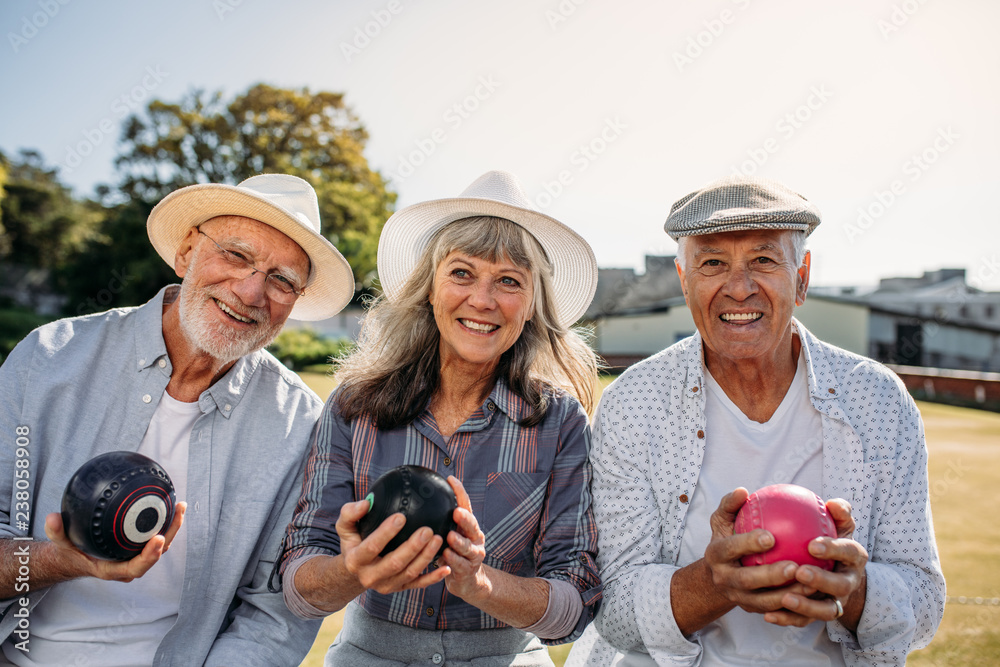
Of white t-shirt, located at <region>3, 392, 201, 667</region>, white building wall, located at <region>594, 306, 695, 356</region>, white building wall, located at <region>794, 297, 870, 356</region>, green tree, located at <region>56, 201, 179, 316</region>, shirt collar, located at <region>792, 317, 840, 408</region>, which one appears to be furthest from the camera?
white building wall, located at <region>794, 297, 870, 356</region>

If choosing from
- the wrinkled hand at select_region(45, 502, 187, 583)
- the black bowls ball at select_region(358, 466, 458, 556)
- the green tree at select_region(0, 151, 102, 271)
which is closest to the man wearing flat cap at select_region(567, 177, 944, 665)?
the black bowls ball at select_region(358, 466, 458, 556)

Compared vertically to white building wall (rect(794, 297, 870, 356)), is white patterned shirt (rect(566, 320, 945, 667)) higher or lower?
lower

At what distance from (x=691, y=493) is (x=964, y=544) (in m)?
6.89

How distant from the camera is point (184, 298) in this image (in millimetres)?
3289

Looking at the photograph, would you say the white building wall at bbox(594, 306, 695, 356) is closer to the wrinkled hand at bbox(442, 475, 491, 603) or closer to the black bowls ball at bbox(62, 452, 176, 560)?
the wrinkled hand at bbox(442, 475, 491, 603)

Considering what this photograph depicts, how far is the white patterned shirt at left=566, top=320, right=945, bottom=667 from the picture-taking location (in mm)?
2660

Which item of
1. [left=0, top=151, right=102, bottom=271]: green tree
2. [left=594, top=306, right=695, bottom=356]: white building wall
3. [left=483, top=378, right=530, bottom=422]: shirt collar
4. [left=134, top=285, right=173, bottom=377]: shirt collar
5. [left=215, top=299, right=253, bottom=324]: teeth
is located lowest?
[left=483, top=378, right=530, bottom=422]: shirt collar

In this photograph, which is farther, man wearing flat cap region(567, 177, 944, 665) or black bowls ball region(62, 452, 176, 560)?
man wearing flat cap region(567, 177, 944, 665)

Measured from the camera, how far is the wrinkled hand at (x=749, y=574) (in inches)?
89.3

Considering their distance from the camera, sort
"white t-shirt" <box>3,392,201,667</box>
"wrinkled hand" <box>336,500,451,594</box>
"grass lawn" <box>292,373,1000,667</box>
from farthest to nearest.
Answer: "grass lawn" <box>292,373,1000,667</box> → "white t-shirt" <box>3,392,201,667</box> → "wrinkled hand" <box>336,500,451,594</box>

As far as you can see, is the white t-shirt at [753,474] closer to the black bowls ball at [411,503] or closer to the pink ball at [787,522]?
the pink ball at [787,522]

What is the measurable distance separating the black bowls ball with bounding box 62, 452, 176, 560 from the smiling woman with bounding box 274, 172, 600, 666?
562 millimetres

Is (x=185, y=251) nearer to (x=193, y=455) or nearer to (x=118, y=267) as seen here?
(x=193, y=455)

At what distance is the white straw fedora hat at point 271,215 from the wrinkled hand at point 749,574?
7.43 ft
